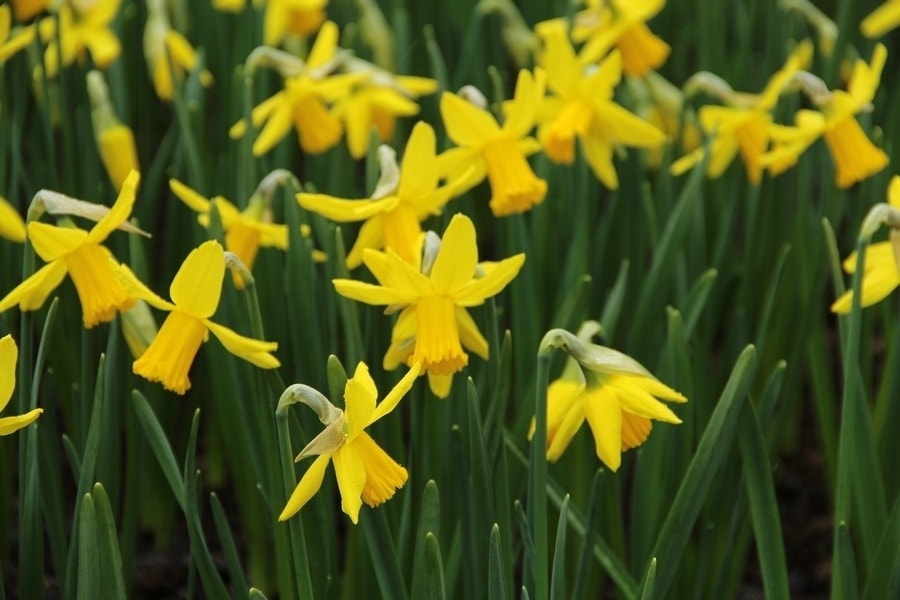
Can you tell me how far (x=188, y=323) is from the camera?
1468 mm

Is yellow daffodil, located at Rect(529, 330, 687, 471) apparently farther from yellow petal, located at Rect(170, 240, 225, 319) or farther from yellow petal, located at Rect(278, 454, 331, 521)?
yellow petal, located at Rect(170, 240, 225, 319)

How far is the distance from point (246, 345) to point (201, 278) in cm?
10

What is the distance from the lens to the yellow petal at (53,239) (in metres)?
1.49

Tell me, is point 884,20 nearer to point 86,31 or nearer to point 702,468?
point 702,468

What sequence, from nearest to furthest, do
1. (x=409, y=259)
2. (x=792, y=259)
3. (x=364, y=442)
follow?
1. (x=364, y=442)
2. (x=409, y=259)
3. (x=792, y=259)

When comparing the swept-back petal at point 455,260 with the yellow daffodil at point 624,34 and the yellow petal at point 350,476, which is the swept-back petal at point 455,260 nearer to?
the yellow petal at point 350,476

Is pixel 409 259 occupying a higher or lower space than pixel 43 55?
lower

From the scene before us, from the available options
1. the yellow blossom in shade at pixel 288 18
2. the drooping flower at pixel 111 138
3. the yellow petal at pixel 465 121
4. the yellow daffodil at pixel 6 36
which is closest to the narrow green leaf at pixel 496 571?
the yellow petal at pixel 465 121

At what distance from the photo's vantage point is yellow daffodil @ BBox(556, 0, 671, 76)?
7.89ft

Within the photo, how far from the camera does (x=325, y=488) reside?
1.67 metres

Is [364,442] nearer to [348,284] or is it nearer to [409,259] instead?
[348,284]

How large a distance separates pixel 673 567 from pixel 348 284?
1.84 feet

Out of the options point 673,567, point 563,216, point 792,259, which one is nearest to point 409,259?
point 673,567

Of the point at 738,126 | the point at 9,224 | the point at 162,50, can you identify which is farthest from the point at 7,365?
the point at 738,126
